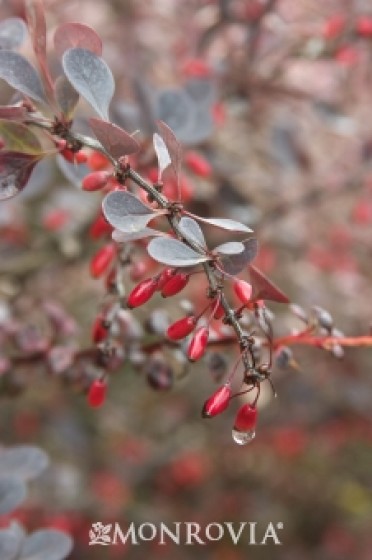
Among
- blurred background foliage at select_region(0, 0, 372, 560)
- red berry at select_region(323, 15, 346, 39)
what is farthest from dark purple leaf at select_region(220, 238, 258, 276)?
red berry at select_region(323, 15, 346, 39)

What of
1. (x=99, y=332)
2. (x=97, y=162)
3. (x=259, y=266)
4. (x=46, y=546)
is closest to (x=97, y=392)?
(x=99, y=332)

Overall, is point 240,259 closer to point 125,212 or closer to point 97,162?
point 125,212

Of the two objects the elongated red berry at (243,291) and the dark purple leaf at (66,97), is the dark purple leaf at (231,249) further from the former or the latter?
the dark purple leaf at (66,97)

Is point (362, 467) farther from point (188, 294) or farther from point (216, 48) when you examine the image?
point (216, 48)

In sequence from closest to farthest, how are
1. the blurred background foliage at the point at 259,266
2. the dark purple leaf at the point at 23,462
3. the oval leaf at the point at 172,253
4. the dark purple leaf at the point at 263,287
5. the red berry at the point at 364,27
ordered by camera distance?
1. the oval leaf at the point at 172,253
2. the dark purple leaf at the point at 263,287
3. the dark purple leaf at the point at 23,462
4. the red berry at the point at 364,27
5. the blurred background foliage at the point at 259,266

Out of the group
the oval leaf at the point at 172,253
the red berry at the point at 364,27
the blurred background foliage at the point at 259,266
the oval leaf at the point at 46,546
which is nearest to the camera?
the oval leaf at the point at 172,253

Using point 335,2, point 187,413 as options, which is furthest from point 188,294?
point 335,2

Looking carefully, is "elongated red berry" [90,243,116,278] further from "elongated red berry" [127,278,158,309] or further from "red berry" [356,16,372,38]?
"red berry" [356,16,372,38]

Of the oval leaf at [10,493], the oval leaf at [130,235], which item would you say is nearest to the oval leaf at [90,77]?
the oval leaf at [130,235]
